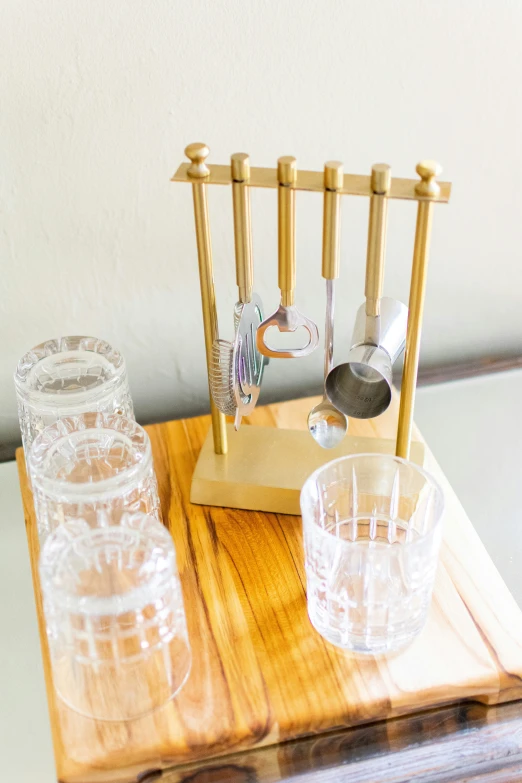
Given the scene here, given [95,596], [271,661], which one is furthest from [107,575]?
[271,661]

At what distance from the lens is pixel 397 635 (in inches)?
20.4

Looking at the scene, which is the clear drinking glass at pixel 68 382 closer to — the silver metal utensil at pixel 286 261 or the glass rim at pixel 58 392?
the glass rim at pixel 58 392

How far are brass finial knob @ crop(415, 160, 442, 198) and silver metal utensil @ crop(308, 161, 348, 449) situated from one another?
0.05m

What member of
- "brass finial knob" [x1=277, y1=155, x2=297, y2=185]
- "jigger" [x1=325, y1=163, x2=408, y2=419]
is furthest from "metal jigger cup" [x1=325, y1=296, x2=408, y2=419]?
"brass finial knob" [x1=277, y1=155, x2=297, y2=185]

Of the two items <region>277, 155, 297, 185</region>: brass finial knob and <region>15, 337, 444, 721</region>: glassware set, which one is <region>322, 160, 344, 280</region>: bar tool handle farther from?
<region>15, 337, 444, 721</region>: glassware set

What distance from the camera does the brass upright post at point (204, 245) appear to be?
0.51 m

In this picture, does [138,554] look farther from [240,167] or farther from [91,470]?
[240,167]

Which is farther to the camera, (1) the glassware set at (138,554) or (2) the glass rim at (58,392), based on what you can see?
(2) the glass rim at (58,392)

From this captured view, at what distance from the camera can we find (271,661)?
52 centimetres

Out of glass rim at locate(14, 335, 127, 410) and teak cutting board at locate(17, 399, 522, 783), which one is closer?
teak cutting board at locate(17, 399, 522, 783)

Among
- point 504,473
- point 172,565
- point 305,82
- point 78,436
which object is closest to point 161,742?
point 172,565

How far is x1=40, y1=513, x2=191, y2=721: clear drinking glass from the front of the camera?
46cm

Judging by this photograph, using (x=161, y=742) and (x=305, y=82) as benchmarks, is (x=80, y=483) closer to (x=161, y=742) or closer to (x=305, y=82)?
(x=161, y=742)

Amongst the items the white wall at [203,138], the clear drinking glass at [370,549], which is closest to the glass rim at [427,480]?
the clear drinking glass at [370,549]
